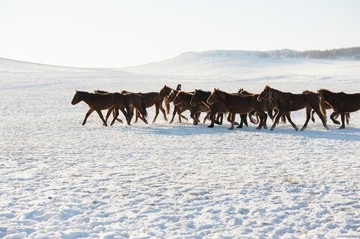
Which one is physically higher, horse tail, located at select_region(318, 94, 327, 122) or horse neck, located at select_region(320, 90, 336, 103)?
horse neck, located at select_region(320, 90, 336, 103)

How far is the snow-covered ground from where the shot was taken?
6012mm

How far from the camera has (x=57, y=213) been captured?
6480 mm

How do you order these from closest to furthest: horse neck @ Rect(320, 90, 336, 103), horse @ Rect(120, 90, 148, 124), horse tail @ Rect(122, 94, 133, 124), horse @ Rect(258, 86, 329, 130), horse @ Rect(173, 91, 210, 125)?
horse @ Rect(258, 86, 329, 130), horse neck @ Rect(320, 90, 336, 103), horse @ Rect(173, 91, 210, 125), horse tail @ Rect(122, 94, 133, 124), horse @ Rect(120, 90, 148, 124)

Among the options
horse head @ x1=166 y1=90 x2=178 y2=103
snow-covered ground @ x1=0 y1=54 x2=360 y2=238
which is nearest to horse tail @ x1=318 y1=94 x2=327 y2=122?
snow-covered ground @ x1=0 y1=54 x2=360 y2=238

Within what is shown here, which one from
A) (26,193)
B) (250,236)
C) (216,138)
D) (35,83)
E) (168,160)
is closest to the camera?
(250,236)

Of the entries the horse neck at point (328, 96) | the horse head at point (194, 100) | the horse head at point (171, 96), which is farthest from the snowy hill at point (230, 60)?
the horse neck at point (328, 96)

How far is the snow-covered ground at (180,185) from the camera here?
6.01m

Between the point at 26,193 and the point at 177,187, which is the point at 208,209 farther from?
the point at 26,193

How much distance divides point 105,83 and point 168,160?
38422mm

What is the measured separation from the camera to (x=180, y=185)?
808 centimetres

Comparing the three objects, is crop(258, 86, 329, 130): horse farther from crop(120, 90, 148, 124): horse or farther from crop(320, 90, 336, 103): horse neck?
crop(120, 90, 148, 124): horse

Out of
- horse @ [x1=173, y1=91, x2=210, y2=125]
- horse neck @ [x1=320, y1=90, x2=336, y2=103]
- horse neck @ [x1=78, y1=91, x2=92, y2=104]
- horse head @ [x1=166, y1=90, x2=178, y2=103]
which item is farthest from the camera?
horse head @ [x1=166, y1=90, x2=178, y2=103]

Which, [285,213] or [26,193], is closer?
[285,213]

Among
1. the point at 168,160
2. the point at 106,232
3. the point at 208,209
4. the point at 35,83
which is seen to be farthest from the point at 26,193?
the point at 35,83
